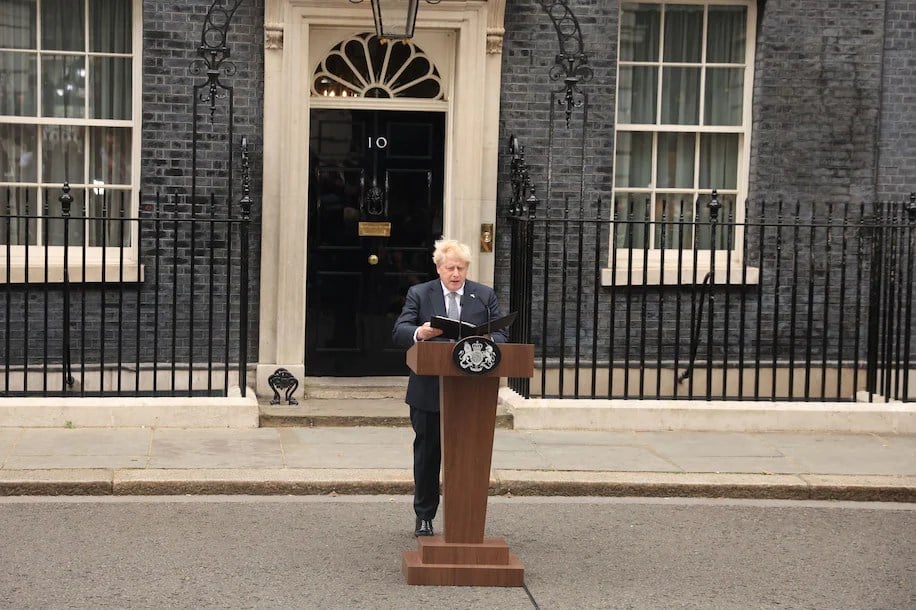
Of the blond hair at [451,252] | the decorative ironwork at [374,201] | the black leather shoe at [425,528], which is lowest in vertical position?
the black leather shoe at [425,528]

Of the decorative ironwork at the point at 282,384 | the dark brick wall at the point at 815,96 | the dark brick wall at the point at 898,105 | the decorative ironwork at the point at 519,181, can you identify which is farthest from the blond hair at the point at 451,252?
the dark brick wall at the point at 898,105

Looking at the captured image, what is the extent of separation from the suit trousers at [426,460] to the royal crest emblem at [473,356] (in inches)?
28.2

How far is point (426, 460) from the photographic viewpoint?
7137 mm

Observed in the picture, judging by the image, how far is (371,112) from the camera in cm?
1153

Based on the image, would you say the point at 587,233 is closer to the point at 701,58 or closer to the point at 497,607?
the point at 701,58

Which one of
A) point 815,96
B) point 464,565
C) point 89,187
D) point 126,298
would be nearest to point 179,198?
point 89,187

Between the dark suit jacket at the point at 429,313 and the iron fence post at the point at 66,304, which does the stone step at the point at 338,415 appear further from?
the dark suit jacket at the point at 429,313

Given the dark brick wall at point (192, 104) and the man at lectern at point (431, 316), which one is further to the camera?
the dark brick wall at point (192, 104)

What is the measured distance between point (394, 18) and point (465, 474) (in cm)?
464

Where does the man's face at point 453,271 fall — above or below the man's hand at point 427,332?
above

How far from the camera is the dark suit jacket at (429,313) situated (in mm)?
7059

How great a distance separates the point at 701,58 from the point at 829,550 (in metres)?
5.82

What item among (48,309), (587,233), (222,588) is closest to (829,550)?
(222,588)

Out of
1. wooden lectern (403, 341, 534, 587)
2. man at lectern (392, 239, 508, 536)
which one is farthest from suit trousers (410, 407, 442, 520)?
wooden lectern (403, 341, 534, 587)
